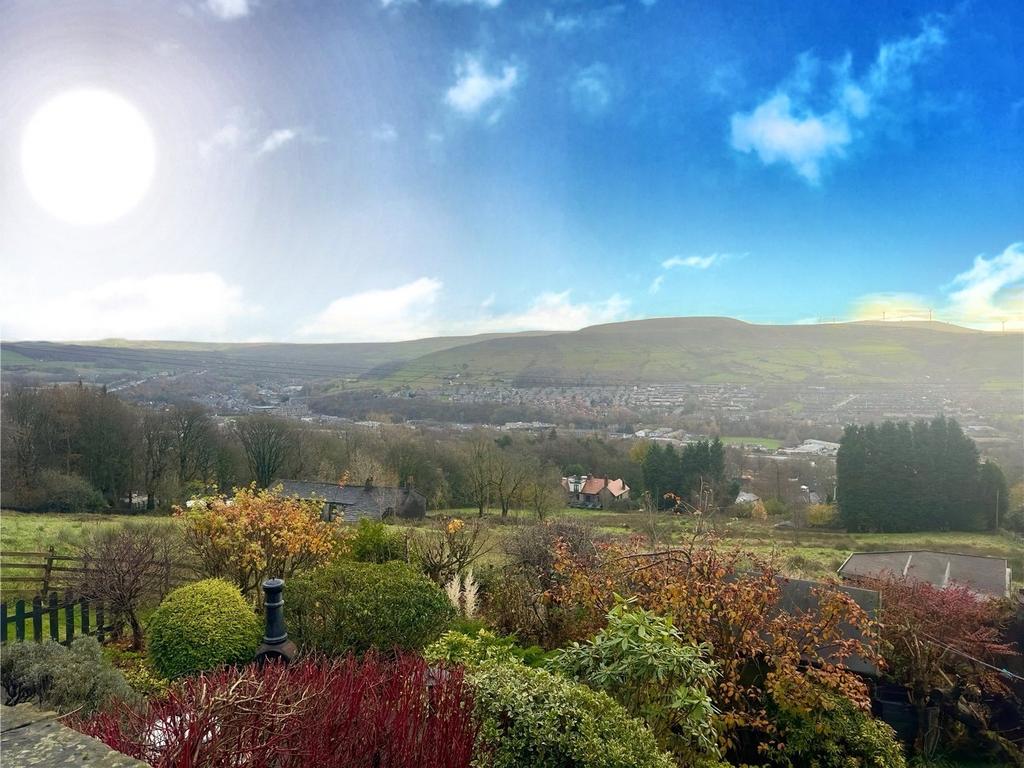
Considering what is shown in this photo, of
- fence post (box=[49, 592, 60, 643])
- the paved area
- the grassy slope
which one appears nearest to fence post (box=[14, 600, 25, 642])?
fence post (box=[49, 592, 60, 643])

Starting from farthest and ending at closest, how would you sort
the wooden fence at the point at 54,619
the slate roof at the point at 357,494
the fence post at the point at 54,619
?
the slate roof at the point at 357,494
the fence post at the point at 54,619
the wooden fence at the point at 54,619

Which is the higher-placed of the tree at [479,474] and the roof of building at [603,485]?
the tree at [479,474]

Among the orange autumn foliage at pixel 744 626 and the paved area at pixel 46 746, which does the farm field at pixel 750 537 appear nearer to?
the orange autumn foliage at pixel 744 626

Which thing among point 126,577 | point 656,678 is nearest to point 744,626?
point 656,678

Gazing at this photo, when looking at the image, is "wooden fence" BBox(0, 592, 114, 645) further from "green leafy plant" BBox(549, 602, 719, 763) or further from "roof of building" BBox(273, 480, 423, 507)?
"roof of building" BBox(273, 480, 423, 507)

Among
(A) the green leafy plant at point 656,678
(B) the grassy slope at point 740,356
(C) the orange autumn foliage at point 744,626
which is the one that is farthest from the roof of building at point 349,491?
(B) the grassy slope at point 740,356

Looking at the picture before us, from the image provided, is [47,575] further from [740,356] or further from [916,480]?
[740,356]
